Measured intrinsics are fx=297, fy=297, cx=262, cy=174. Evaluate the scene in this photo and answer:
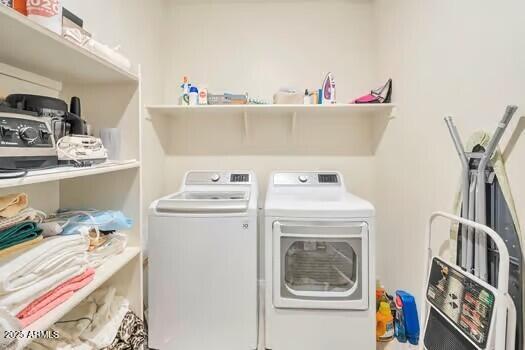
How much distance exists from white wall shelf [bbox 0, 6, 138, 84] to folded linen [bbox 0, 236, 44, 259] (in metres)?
0.63

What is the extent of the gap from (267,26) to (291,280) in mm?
2083

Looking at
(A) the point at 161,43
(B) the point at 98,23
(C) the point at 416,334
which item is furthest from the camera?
(A) the point at 161,43

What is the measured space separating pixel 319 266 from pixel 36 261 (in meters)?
1.43

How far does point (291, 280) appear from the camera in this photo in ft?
5.98

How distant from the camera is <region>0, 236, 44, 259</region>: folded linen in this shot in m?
0.84

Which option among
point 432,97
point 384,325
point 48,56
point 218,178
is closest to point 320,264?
point 384,325

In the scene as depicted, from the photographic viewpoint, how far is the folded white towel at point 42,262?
0.81 meters

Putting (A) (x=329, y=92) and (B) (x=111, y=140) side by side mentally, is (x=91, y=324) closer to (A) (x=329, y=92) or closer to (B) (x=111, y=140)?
(B) (x=111, y=140)

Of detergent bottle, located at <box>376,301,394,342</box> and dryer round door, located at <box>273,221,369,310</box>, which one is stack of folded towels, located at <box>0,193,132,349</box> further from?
detergent bottle, located at <box>376,301,394,342</box>

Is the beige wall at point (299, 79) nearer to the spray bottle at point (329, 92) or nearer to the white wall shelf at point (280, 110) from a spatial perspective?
the white wall shelf at point (280, 110)

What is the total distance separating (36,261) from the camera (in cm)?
89

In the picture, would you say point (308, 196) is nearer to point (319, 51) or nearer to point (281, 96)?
point (281, 96)

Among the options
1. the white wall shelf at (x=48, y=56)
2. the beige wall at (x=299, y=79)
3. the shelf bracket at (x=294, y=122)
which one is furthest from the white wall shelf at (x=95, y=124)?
the shelf bracket at (x=294, y=122)

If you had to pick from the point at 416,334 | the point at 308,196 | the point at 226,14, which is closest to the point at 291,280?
the point at 308,196
